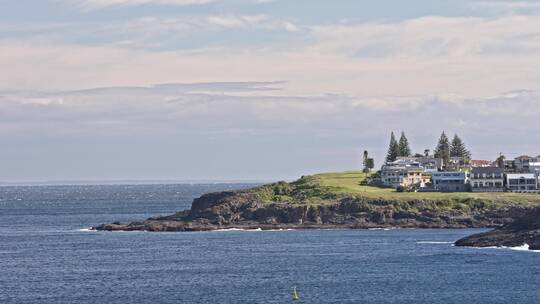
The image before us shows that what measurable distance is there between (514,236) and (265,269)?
39.0 m


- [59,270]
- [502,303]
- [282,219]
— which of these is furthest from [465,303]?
[282,219]

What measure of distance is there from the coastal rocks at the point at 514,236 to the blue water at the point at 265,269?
3819mm

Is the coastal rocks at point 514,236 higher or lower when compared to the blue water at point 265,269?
higher

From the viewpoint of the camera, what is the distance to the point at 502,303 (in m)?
94.9

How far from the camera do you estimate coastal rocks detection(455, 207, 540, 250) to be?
141750 millimetres

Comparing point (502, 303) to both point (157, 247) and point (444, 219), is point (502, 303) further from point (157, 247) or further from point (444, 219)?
point (444, 219)

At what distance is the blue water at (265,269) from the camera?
10131 centimetres

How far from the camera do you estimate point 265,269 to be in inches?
4855

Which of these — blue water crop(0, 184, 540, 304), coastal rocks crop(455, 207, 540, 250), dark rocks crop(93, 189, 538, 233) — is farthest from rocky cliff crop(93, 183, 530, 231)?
coastal rocks crop(455, 207, 540, 250)

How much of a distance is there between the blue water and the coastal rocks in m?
3.82

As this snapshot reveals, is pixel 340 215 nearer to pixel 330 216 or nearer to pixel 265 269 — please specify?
pixel 330 216

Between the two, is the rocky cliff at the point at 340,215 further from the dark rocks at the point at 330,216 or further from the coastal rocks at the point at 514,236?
the coastal rocks at the point at 514,236

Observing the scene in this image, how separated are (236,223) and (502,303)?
334 feet

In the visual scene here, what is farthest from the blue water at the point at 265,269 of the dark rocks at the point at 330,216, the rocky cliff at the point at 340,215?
the rocky cliff at the point at 340,215
